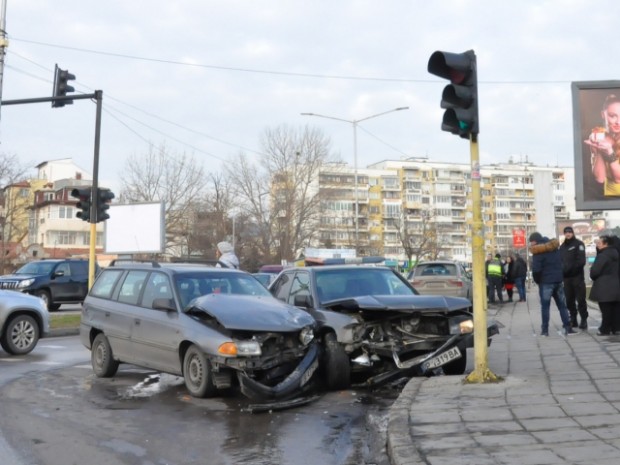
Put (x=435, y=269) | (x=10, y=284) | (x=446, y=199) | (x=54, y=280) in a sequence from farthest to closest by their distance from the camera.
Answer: (x=446, y=199)
(x=54, y=280)
(x=10, y=284)
(x=435, y=269)

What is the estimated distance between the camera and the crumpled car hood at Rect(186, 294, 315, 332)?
7.73m

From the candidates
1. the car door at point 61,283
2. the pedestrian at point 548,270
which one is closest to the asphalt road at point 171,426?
the pedestrian at point 548,270

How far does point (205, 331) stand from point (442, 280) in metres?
14.7

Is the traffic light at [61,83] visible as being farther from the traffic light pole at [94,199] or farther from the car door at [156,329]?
the car door at [156,329]

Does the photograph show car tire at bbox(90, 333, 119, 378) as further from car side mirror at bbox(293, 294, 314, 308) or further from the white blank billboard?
the white blank billboard

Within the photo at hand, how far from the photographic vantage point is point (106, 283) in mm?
10492

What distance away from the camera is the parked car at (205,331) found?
764 centimetres

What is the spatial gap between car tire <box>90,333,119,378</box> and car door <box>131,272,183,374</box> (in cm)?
81

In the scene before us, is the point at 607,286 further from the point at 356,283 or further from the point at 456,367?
the point at 356,283

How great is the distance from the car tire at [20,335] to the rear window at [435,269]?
12.9 m

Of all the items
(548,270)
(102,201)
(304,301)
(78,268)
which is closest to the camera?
(304,301)

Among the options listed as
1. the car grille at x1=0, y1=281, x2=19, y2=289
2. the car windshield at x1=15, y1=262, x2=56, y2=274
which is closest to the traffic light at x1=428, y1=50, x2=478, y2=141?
the car grille at x1=0, y1=281, x2=19, y2=289

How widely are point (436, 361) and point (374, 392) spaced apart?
824 millimetres

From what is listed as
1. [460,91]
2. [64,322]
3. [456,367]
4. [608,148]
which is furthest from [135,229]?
[460,91]
